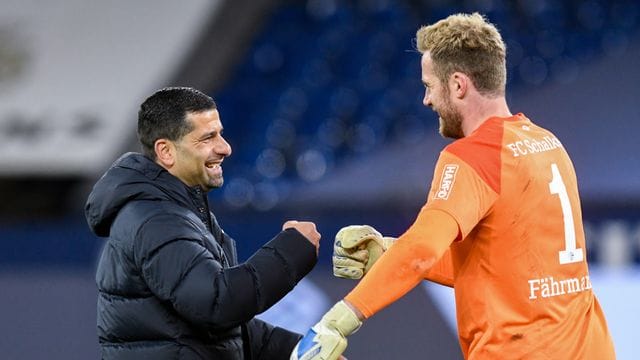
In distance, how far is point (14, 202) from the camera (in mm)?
7812

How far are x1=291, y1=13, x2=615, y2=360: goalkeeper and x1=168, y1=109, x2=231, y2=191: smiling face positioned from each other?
1.94 ft

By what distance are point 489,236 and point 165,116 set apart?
983 mm

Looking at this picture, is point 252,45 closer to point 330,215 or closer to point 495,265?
point 330,215

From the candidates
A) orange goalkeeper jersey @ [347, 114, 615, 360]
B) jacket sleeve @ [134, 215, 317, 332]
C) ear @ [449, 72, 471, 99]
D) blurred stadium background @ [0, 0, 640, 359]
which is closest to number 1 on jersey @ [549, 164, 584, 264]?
orange goalkeeper jersey @ [347, 114, 615, 360]

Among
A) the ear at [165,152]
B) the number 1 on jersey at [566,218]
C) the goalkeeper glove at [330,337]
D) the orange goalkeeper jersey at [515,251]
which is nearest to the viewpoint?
the goalkeeper glove at [330,337]

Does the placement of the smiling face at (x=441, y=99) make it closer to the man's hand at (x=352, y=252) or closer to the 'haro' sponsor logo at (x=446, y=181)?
the 'haro' sponsor logo at (x=446, y=181)

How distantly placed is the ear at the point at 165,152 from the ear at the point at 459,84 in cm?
82

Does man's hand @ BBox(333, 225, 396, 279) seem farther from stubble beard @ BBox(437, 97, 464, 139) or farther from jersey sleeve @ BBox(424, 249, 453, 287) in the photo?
stubble beard @ BBox(437, 97, 464, 139)

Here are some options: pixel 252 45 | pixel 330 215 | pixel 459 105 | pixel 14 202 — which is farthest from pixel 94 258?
pixel 459 105

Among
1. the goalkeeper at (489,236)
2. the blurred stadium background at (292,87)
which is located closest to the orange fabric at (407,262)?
the goalkeeper at (489,236)

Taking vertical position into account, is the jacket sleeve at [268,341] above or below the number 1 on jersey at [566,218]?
below

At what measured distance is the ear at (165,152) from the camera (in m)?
3.18

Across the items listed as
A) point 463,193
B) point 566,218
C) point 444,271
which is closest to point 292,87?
point 444,271

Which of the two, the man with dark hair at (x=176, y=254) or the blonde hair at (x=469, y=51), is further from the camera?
the blonde hair at (x=469, y=51)
